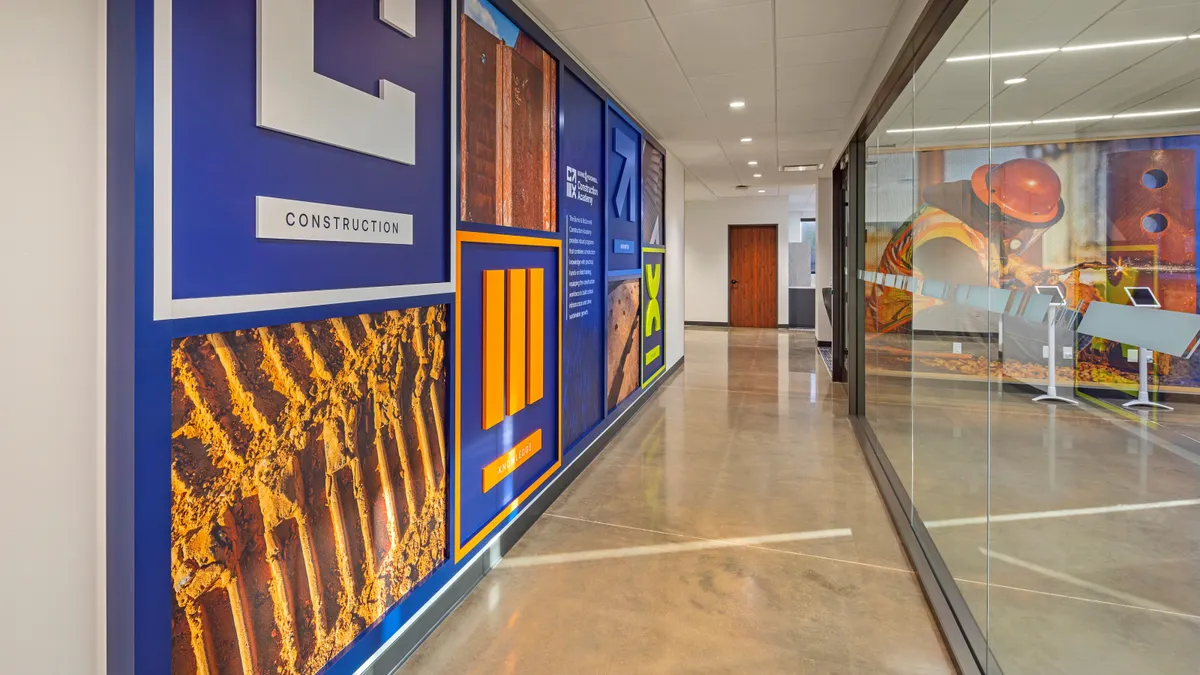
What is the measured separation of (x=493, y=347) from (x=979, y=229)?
212cm

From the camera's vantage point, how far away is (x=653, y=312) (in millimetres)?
6684

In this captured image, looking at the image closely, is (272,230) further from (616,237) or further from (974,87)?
(616,237)

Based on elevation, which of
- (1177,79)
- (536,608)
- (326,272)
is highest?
(1177,79)

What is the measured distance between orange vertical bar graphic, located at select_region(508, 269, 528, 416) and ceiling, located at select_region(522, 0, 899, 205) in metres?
1.51

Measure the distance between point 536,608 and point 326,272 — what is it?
5.32 ft

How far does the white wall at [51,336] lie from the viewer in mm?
1134

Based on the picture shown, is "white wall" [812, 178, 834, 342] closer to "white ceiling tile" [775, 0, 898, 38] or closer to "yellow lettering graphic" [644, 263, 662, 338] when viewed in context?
"yellow lettering graphic" [644, 263, 662, 338]

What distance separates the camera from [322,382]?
181 centimetres

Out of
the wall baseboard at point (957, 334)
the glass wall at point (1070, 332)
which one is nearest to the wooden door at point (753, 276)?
the wall baseboard at point (957, 334)

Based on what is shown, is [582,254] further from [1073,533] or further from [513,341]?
[1073,533]

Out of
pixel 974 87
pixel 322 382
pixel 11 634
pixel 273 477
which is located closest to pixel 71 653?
pixel 11 634

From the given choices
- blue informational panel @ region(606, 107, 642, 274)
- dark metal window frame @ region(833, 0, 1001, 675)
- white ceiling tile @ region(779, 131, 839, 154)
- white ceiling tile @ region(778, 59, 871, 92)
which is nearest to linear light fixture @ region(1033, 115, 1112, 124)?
dark metal window frame @ region(833, 0, 1001, 675)

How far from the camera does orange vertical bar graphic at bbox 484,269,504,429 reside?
2842 millimetres

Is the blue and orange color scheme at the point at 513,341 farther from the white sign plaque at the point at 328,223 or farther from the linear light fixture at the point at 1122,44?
the linear light fixture at the point at 1122,44
